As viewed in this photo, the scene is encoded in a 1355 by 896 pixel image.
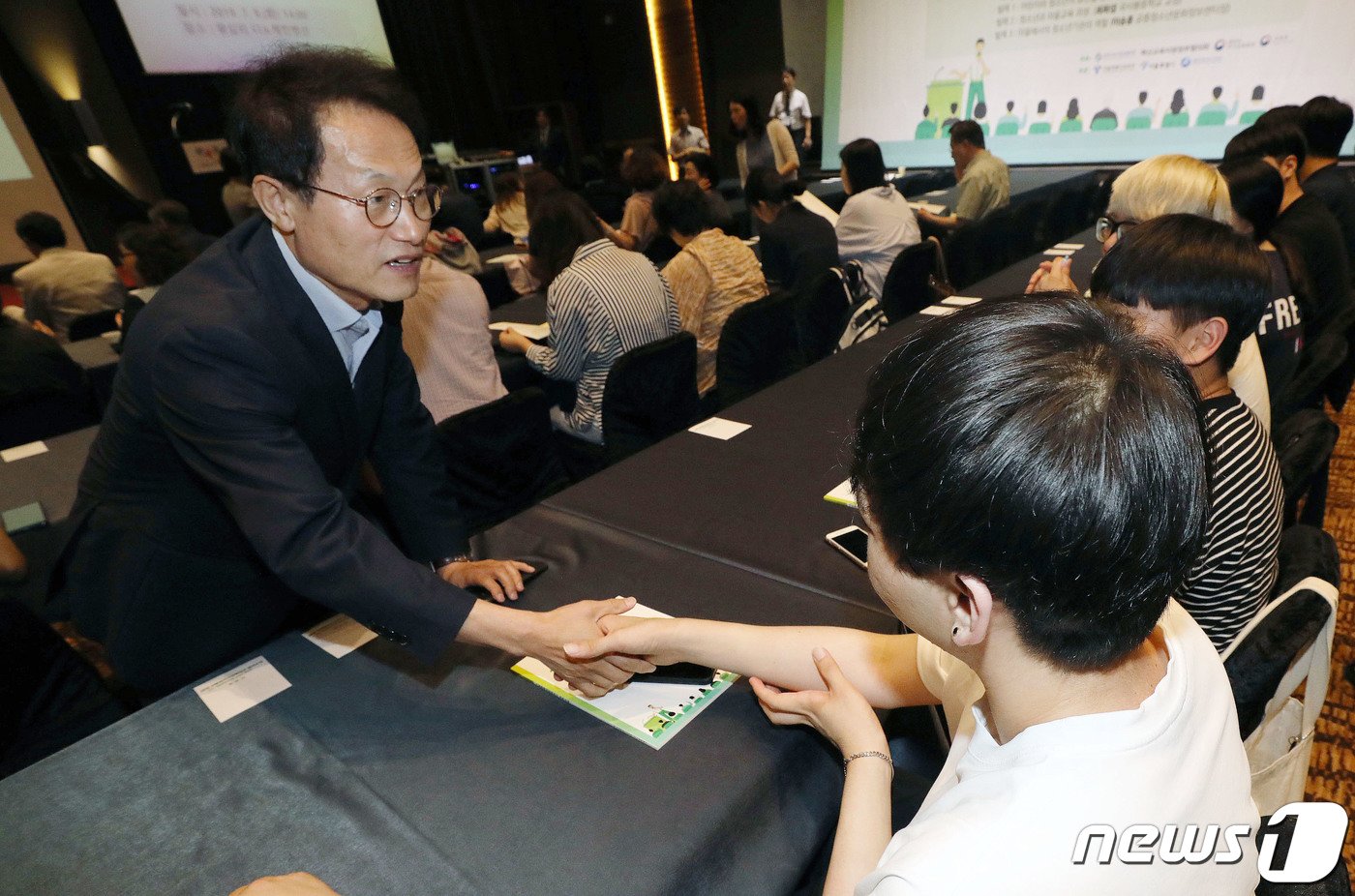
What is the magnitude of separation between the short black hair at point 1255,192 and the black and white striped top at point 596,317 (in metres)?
1.98

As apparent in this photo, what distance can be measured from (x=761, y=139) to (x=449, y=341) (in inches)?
255

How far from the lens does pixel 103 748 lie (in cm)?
87

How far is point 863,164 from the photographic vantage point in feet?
14.9

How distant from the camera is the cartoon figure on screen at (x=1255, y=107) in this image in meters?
5.46

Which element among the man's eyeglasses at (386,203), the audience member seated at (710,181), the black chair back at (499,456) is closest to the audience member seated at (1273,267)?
the black chair back at (499,456)

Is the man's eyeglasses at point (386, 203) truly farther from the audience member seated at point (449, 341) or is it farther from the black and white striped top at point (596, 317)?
the black and white striped top at point (596, 317)

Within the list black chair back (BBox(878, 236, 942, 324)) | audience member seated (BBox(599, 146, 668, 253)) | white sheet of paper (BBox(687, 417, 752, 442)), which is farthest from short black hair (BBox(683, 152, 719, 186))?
white sheet of paper (BBox(687, 417, 752, 442))

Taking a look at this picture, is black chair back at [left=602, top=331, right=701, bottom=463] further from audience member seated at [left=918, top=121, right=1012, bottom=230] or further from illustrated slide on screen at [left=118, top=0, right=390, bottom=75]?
illustrated slide on screen at [left=118, top=0, right=390, bottom=75]

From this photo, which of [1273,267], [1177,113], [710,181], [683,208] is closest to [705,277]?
[683,208]

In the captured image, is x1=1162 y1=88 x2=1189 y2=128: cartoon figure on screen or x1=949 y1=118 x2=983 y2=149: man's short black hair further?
x1=1162 y1=88 x2=1189 y2=128: cartoon figure on screen

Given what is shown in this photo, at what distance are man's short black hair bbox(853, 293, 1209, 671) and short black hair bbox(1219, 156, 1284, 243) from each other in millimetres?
2478

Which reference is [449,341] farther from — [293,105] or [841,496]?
[841,496]

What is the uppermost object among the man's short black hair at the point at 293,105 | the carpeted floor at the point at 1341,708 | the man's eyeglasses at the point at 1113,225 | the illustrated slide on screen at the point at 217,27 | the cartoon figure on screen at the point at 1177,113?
the illustrated slide on screen at the point at 217,27

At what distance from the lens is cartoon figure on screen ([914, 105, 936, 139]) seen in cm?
719
